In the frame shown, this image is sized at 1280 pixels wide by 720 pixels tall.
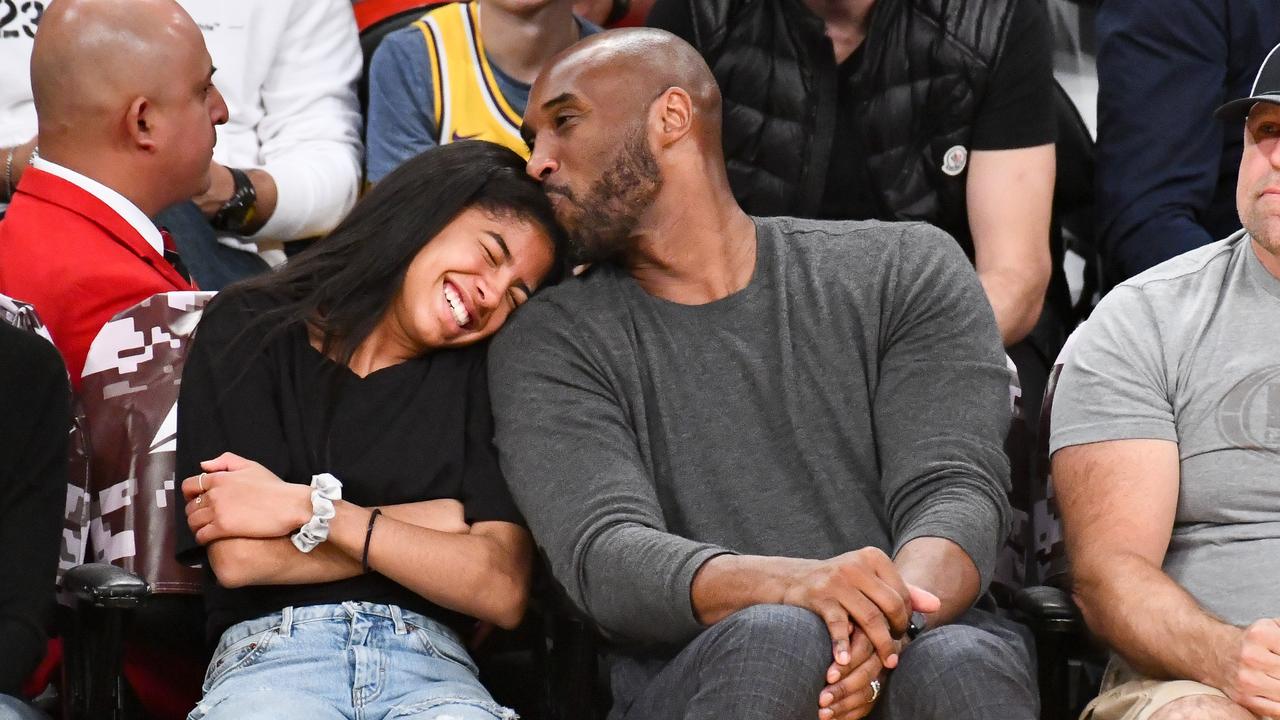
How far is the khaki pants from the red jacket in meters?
1.74

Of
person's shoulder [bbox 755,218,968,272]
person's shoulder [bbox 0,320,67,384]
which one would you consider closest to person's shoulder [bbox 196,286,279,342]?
person's shoulder [bbox 0,320,67,384]

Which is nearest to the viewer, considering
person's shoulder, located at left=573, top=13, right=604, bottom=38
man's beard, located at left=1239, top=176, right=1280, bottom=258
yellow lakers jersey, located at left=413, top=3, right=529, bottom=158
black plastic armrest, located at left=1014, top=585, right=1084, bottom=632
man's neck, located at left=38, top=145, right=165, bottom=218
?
black plastic armrest, located at left=1014, top=585, right=1084, bottom=632

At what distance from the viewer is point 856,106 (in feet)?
11.7

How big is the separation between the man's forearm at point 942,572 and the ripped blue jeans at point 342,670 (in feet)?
1.97

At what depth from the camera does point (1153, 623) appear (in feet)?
7.86

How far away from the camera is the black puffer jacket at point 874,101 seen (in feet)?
11.6

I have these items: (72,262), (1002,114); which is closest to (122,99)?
(72,262)

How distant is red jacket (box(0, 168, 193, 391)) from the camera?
292 centimetres

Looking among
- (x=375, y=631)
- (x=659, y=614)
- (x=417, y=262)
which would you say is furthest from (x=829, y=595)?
(x=417, y=262)

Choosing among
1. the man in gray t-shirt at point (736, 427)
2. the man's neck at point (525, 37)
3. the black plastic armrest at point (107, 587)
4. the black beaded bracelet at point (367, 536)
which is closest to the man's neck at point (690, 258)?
the man in gray t-shirt at point (736, 427)

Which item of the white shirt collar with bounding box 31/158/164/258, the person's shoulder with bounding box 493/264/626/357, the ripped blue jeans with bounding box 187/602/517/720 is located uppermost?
the white shirt collar with bounding box 31/158/164/258

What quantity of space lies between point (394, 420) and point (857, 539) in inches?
29.6

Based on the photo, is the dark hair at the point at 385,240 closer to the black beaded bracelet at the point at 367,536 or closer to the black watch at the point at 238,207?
the black beaded bracelet at the point at 367,536

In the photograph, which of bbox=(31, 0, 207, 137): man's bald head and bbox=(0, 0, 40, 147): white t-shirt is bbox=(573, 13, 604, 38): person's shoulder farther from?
bbox=(0, 0, 40, 147): white t-shirt
